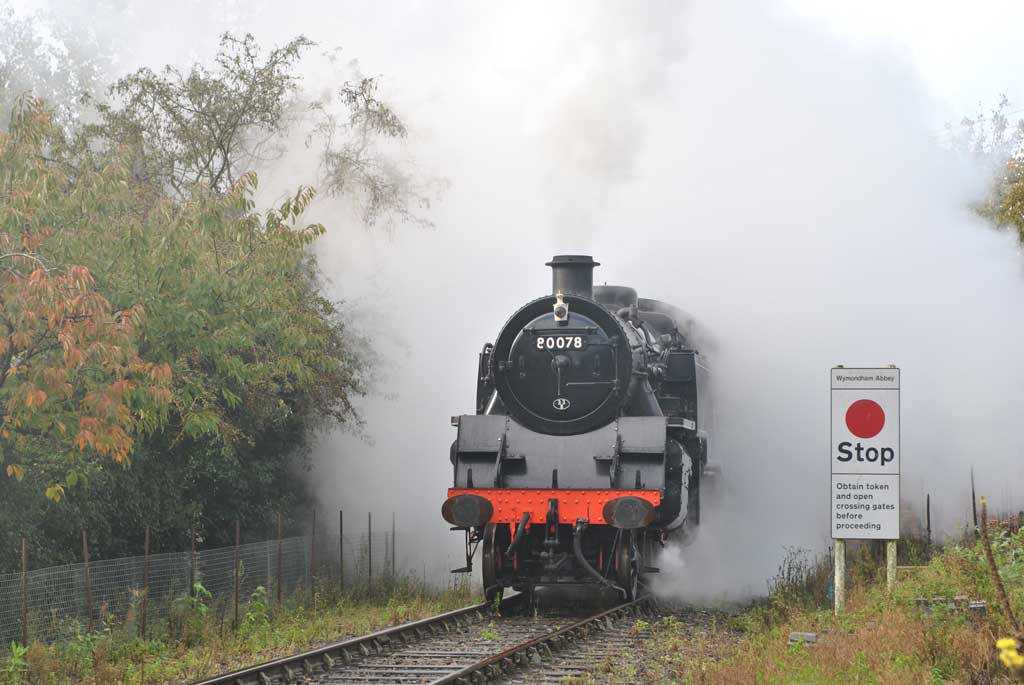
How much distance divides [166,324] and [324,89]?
12350 millimetres

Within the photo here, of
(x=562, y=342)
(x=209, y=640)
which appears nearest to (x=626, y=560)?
(x=562, y=342)

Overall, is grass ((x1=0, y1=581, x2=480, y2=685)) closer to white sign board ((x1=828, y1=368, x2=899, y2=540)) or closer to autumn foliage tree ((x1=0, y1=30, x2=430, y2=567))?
autumn foliage tree ((x1=0, y1=30, x2=430, y2=567))

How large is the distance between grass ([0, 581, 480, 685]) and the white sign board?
440cm

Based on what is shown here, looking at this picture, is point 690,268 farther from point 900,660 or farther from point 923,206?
point 900,660

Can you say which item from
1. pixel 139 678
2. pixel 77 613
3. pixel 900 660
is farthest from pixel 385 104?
pixel 900 660

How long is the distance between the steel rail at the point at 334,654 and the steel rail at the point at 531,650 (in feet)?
3.58

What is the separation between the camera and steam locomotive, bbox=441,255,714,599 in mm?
12164

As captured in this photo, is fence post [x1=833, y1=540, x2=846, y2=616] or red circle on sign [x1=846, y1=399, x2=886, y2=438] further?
fence post [x1=833, y1=540, x2=846, y2=616]

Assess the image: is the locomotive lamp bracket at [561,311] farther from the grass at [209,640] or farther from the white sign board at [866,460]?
the white sign board at [866,460]

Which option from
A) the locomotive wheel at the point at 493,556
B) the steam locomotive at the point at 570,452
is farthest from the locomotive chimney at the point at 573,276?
the locomotive wheel at the point at 493,556

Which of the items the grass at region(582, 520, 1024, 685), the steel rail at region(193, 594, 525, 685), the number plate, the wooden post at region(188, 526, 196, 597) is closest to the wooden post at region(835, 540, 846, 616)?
the grass at region(582, 520, 1024, 685)

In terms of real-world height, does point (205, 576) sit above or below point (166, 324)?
below

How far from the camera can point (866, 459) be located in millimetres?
9852

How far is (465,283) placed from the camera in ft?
71.8
